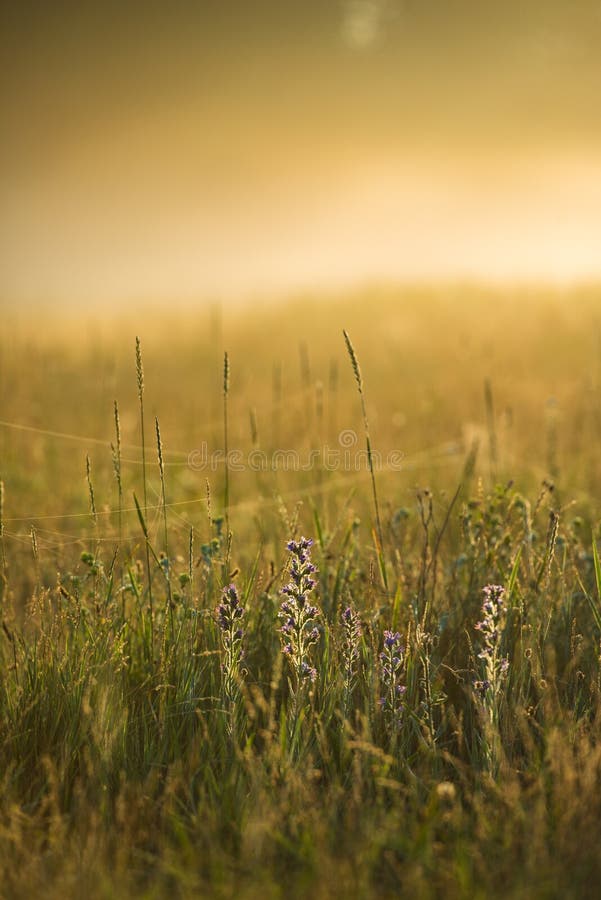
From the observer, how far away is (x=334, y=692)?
87.5 inches

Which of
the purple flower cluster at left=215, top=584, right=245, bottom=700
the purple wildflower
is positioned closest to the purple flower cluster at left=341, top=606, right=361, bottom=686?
the purple wildflower

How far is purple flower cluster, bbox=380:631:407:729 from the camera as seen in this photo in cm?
217

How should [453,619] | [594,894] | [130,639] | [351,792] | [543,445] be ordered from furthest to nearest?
[543,445], [453,619], [130,639], [351,792], [594,894]

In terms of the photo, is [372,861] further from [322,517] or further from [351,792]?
[322,517]

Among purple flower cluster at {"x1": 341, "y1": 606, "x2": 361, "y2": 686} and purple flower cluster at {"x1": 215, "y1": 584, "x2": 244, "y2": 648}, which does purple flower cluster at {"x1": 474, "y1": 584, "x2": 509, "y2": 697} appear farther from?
purple flower cluster at {"x1": 215, "y1": 584, "x2": 244, "y2": 648}

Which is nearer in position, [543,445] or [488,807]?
[488,807]

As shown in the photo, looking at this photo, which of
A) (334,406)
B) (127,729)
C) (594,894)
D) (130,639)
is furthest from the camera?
(334,406)

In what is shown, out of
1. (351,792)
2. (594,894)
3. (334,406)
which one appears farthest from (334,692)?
(334,406)

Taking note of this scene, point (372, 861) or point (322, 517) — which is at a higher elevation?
point (322, 517)

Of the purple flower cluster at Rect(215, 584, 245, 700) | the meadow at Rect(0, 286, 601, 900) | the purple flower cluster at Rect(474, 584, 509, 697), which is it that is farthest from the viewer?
the purple flower cluster at Rect(215, 584, 245, 700)

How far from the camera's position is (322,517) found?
3.57m

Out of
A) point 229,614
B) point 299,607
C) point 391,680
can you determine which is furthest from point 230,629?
point 391,680

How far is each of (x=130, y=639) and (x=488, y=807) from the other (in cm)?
124

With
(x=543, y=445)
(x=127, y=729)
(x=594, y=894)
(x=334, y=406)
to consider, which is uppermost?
(x=334, y=406)
